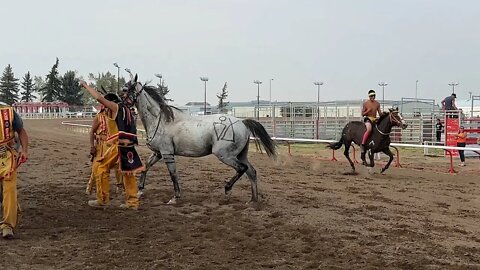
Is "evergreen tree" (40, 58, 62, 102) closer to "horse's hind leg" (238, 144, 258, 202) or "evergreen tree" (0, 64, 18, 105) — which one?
"evergreen tree" (0, 64, 18, 105)

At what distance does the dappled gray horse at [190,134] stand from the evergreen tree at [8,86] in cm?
8732

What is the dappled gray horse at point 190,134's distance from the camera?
937 centimetres

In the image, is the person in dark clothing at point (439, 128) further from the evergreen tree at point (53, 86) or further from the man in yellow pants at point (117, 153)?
the evergreen tree at point (53, 86)

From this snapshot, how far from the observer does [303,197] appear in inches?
403

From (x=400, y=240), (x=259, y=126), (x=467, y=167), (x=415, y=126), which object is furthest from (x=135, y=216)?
(x=415, y=126)

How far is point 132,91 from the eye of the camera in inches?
376

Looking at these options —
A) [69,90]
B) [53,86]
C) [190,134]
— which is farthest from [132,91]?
[69,90]

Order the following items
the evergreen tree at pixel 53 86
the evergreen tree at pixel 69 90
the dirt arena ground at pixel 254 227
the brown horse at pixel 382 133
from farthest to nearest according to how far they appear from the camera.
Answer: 1. the evergreen tree at pixel 69 90
2. the evergreen tree at pixel 53 86
3. the brown horse at pixel 382 133
4. the dirt arena ground at pixel 254 227

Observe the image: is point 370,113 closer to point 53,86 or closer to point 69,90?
point 53,86

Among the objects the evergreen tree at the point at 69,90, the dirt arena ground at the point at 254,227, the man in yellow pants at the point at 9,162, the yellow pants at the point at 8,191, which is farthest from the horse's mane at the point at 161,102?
the evergreen tree at the point at 69,90

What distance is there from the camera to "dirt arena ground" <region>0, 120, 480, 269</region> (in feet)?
19.7

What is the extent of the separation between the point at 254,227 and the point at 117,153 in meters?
2.48

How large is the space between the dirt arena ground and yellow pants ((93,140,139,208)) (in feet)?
0.86

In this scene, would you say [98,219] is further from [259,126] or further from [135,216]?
[259,126]
